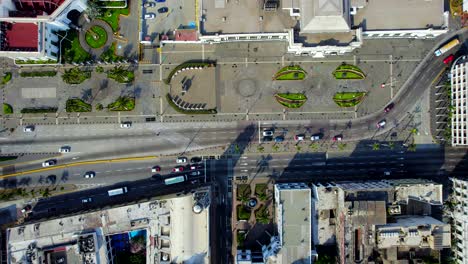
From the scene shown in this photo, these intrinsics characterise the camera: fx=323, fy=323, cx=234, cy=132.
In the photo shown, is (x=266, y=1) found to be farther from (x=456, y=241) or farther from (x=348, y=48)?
(x=456, y=241)

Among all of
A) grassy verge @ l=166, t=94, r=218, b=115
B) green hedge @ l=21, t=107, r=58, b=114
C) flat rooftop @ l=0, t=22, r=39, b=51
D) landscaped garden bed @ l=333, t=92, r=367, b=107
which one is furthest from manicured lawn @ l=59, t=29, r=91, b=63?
landscaped garden bed @ l=333, t=92, r=367, b=107

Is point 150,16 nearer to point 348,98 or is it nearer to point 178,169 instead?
point 178,169

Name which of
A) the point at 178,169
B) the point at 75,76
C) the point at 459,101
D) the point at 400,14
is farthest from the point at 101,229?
the point at 459,101

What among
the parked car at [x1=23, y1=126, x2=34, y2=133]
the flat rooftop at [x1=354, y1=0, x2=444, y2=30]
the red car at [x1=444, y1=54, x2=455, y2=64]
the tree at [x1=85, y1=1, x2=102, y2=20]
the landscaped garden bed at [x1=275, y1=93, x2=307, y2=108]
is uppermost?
the tree at [x1=85, y1=1, x2=102, y2=20]

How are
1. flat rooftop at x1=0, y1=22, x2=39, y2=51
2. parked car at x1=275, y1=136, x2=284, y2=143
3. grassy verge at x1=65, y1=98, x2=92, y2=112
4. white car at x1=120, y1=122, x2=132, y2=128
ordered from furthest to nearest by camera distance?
parked car at x1=275, y1=136, x2=284, y2=143 → white car at x1=120, y1=122, x2=132, y2=128 → grassy verge at x1=65, y1=98, x2=92, y2=112 → flat rooftop at x1=0, y1=22, x2=39, y2=51

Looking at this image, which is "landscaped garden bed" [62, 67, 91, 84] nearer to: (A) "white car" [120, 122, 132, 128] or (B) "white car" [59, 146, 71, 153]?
(A) "white car" [120, 122, 132, 128]

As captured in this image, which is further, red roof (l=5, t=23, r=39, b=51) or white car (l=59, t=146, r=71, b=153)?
white car (l=59, t=146, r=71, b=153)
